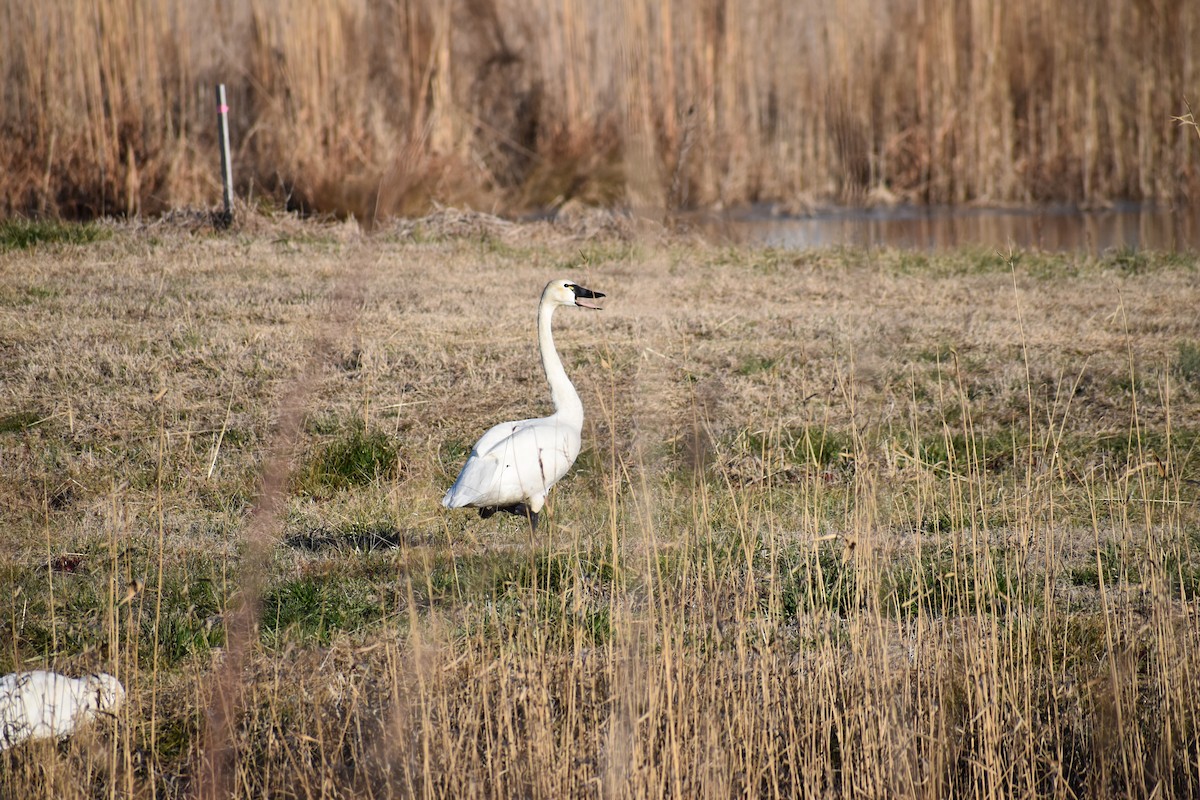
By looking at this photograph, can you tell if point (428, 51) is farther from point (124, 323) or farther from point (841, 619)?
point (841, 619)

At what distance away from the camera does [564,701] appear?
3.20 metres

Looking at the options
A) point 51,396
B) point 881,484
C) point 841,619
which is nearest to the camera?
point 841,619

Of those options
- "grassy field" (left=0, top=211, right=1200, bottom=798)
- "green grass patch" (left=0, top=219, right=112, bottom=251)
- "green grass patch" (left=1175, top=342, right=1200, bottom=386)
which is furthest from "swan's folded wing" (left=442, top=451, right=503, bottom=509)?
"green grass patch" (left=0, top=219, right=112, bottom=251)

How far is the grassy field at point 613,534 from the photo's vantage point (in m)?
3.05

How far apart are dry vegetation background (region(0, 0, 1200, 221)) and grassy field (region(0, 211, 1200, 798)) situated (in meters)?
2.00

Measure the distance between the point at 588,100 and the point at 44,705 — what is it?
10756 millimetres

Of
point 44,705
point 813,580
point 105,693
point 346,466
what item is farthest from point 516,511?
point 44,705

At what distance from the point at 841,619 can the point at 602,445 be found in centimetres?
173

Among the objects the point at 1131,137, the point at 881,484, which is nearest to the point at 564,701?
the point at 881,484

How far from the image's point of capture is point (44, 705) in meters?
2.97

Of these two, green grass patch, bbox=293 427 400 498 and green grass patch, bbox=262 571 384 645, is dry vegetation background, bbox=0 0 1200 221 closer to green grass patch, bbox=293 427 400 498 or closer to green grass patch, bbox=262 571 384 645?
green grass patch, bbox=293 427 400 498

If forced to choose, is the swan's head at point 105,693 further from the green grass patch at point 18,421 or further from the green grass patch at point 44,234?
the green grass patch at point 44,234

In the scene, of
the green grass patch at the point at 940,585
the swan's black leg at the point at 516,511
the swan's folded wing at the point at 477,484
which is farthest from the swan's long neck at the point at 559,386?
the green grass patch at the point at 940,585

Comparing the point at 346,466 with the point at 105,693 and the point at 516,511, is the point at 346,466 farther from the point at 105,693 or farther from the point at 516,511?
the point at 105,693
